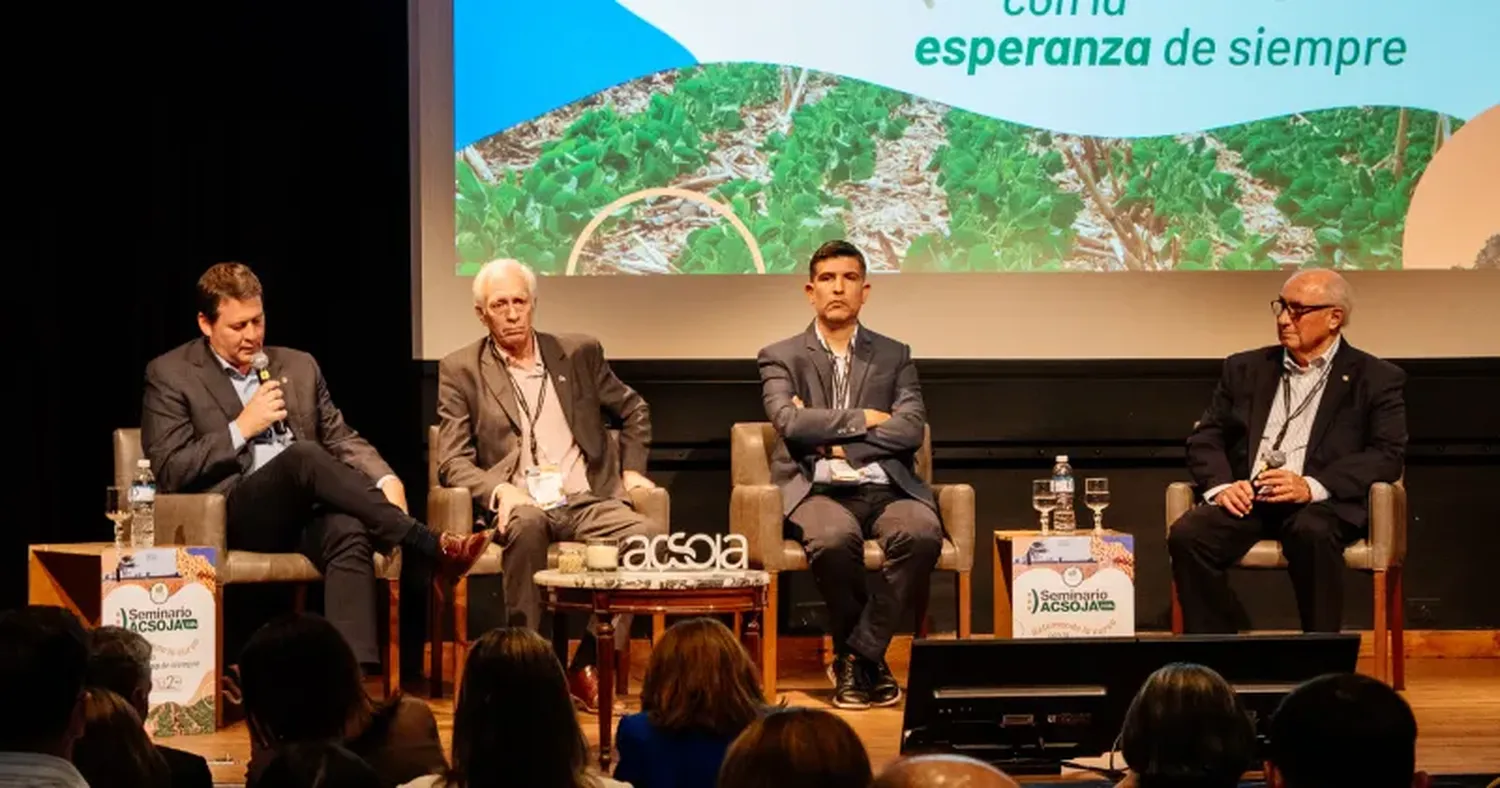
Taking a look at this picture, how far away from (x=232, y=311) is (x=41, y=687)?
3.40 meters

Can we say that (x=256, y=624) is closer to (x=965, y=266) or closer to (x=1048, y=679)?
(x=965, y=266)

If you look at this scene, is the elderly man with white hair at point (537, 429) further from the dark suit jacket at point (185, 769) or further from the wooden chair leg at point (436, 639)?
the dark suit jacket at point (185, 769)

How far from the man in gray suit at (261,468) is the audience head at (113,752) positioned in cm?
273

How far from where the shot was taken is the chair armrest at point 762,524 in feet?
18.5

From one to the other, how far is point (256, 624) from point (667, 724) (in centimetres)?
338

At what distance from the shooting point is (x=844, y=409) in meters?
5.97

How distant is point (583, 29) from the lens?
21.1 ft

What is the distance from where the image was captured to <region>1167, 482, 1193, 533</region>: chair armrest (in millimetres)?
6066

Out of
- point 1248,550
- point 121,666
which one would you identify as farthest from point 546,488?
point 121,666

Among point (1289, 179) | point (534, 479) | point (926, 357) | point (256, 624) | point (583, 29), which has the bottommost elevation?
point (256, 624)

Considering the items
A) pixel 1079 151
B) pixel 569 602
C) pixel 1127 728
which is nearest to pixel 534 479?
pixel 569 602

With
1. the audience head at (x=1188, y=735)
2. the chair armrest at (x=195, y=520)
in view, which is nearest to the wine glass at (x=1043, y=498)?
the chair armrest at (x=195, y=520)

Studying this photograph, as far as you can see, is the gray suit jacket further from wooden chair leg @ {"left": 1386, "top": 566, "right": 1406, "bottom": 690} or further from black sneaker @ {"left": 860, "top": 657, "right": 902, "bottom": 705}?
wooden chair leg @ {"left": 1386, "top": 566, "right": 1406, "bottom": 690}

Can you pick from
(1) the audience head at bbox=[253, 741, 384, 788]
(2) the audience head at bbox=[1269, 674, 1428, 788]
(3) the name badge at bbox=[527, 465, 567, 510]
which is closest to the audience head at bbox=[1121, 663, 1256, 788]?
(2) the audience head at bbox=[1269, 674, 1428, 788]
